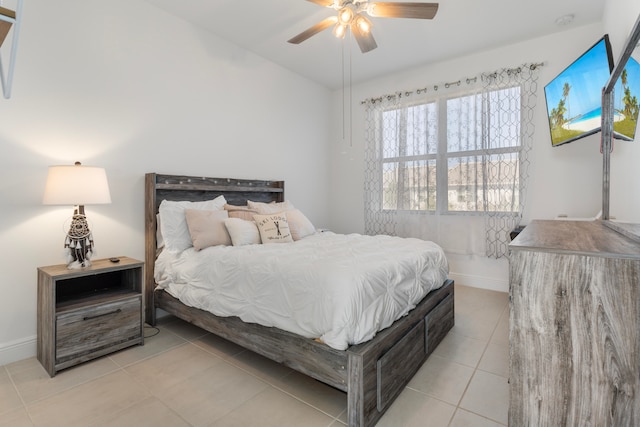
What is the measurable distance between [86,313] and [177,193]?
1304mm

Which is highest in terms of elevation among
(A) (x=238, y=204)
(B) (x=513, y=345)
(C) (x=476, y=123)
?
(C) (x=476, y=123)

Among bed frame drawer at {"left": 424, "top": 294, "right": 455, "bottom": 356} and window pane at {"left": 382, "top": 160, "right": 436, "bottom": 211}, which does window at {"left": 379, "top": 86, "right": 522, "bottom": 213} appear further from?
bed frame drawer at {"left": 424, "top": 294, "right": 455, "bottom": 356}

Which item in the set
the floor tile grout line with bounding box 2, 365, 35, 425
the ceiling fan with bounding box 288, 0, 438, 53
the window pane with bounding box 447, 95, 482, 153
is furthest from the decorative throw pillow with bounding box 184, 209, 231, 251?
the window pane with bounding box 447, 95, 482, 153

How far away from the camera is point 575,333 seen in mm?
915

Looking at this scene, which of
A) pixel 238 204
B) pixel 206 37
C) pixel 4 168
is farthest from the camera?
pixel 238 204

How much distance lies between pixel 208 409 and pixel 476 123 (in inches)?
155

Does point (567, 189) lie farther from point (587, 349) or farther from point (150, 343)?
point (150, 343)

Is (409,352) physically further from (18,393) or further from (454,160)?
(454,160)

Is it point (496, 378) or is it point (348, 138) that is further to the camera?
point (348, 138)

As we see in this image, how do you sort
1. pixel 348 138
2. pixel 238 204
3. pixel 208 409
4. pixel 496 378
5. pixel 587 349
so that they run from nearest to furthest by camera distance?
pixel 587 349, pixel 208 409, pixel 496 378, pixel 238 204, pixel 348 138

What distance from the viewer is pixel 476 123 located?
3.78 meters

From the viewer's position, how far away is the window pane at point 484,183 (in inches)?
141

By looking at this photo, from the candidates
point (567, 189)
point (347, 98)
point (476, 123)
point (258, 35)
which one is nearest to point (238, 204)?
point (258, 35)

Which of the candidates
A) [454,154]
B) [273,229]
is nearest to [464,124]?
[454,154]
